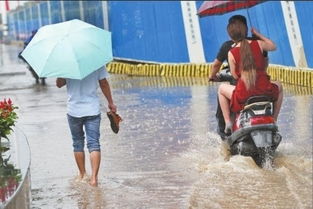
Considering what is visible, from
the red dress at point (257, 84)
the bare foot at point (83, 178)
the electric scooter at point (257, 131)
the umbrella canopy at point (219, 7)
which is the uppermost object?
the umbrella canopy at point (219, 7)

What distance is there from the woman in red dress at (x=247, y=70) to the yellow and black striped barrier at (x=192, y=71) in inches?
287

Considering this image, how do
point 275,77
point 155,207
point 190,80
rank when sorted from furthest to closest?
point 190,80
point 275,77
point 155,207

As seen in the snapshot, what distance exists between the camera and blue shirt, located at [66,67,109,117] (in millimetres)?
7270

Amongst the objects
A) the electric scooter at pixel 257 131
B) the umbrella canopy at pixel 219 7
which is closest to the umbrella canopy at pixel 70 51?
the electric scooter at pixel 257 131

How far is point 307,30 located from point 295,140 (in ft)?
22.0

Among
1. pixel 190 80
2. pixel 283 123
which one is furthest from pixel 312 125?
pixel 190 80

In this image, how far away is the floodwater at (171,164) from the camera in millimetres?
6617

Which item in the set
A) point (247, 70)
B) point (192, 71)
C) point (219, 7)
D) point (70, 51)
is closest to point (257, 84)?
point (247, 70)

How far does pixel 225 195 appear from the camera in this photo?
661 centimetres

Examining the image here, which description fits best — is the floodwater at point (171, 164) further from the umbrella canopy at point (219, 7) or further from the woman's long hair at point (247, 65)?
the umbrella canopy at point (219, 7)

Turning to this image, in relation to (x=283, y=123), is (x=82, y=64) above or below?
above

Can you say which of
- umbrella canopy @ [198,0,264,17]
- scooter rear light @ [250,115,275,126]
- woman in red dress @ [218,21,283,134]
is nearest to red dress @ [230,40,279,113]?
woman in red dress @ [218,21,283,134]

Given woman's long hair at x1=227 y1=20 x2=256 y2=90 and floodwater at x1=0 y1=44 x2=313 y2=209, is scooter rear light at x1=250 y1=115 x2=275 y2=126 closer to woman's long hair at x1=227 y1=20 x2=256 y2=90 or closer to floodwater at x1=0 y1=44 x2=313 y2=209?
woman's long hair at x1=227 y1=20 x2=256 y2=90

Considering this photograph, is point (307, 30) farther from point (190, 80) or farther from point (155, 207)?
point (155, 207)
